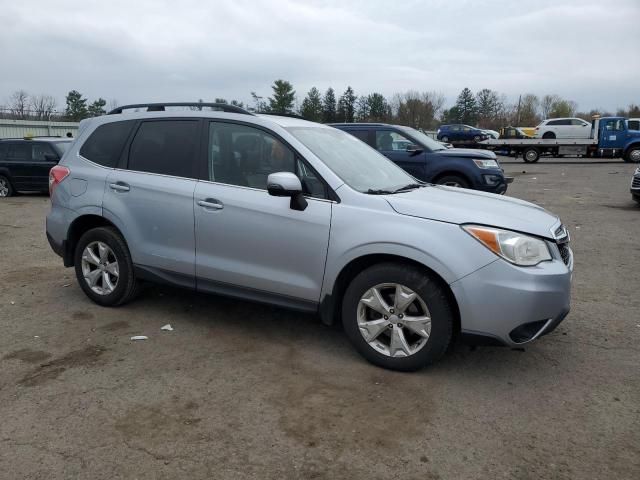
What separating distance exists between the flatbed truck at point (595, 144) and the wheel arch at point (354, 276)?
2758cm

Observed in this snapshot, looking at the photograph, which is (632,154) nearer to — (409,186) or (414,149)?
(414,149)

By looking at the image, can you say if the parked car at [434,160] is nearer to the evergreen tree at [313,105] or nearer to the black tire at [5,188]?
the black tire at [5,188]

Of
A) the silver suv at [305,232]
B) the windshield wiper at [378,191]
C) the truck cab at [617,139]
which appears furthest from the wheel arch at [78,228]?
the truck cab at [617,139]

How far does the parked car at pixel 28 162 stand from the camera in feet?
47.3

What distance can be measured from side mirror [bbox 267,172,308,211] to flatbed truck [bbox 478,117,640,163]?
27751 mm

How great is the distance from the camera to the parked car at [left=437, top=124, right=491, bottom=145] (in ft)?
125

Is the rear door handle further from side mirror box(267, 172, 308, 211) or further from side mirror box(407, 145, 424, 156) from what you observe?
side mirror box(407, 145, 424, 156)

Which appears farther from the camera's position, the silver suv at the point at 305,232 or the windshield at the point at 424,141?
the windshield at the point at 424,141

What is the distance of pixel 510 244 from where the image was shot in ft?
11.2

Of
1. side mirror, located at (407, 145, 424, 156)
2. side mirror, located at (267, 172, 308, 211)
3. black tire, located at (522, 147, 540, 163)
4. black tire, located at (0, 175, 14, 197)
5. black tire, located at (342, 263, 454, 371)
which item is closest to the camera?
black tire, located at (342, 263, 454, 371)

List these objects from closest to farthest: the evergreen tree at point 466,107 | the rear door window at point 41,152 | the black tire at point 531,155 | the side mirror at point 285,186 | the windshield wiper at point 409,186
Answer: the side mirror at point 285,186 → the windshield wiper at point 409,186 → the rear door window at point 41,152 → the black tire at point 531,155 → the evergreen tree at point 466,107

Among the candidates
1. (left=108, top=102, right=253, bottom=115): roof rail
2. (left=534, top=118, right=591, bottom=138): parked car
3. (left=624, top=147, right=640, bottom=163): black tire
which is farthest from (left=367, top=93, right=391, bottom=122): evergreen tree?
(left=108, top=102, right=253, bottom=115): roof rail

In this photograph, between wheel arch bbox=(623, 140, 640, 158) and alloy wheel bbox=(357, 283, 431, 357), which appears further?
wheel arch bbox=(623, 140, 640, 158)

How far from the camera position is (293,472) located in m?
2.67
